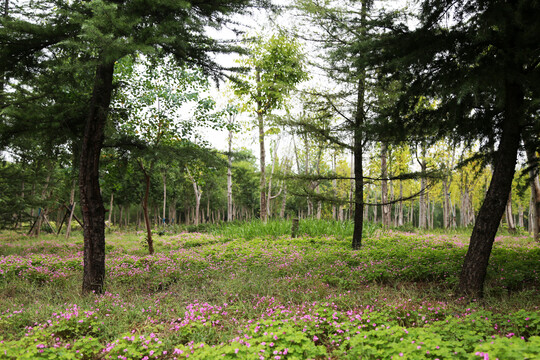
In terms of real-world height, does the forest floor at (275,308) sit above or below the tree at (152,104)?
below

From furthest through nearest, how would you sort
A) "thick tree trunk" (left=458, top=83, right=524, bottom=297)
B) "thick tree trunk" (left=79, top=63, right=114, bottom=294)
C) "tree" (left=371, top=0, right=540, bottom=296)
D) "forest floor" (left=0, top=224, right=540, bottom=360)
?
"thick tree trunk" (left=79, top=63, right=114, bottom=294)
"thick tree trunk" (left=458, top=83, right=524, bottom=297)
"tree" (left=371, top=0, right=540, bottom=296)
"forest floor" (left=0, top=224, right=540, bottom=360)

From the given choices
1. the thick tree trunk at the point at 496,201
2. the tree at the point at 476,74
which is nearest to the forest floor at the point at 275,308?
the thick tree trunk at the point at 496,201

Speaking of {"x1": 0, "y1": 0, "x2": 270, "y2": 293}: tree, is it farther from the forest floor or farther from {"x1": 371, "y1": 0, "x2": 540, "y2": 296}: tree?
{"x1": 371, "y1": 0, "x2": 540, "y2": 296}: tree

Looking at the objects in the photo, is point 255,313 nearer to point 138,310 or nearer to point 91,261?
point 138,310

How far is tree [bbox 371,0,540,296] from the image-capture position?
354 cm

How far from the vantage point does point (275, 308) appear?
4477mm

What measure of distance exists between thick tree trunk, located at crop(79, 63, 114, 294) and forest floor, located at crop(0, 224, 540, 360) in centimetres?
44

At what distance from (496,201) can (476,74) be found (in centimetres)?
215

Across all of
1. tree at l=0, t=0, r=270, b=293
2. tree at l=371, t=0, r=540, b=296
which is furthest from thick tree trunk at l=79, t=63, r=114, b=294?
tree at l=371, t=0, r=540, b=296

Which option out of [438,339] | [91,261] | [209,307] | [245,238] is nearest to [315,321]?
[438,339]

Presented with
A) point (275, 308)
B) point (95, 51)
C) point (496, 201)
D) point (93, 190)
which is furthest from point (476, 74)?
point (93, 190)

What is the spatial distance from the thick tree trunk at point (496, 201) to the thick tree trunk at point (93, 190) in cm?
628

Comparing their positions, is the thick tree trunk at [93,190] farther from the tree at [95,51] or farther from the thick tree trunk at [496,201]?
the thick tree trunk at [496,201]

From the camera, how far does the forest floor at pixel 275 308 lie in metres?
3.11
